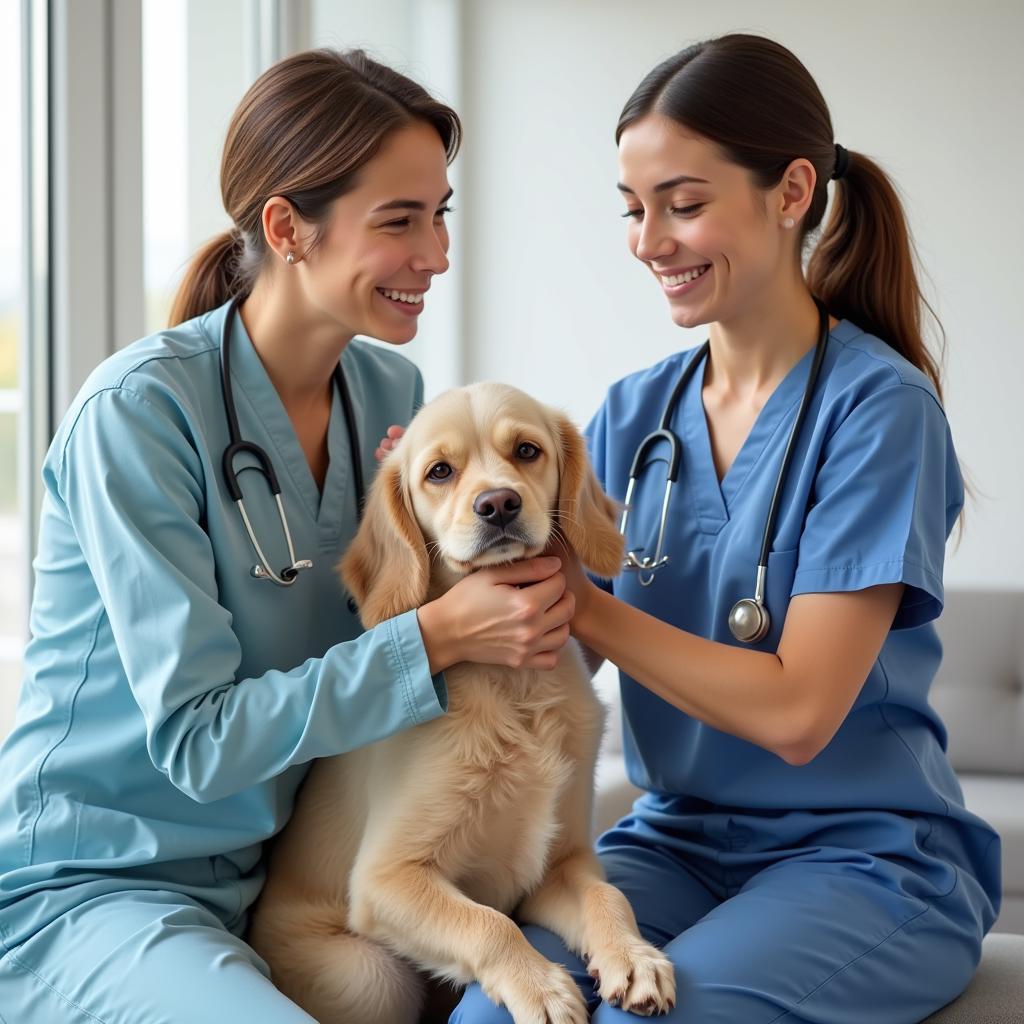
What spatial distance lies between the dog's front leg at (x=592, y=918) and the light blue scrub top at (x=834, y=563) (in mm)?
221

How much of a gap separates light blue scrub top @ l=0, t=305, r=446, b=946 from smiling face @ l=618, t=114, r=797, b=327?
72 cm

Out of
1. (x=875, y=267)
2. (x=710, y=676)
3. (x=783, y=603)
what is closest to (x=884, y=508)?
(x=783, y=603)

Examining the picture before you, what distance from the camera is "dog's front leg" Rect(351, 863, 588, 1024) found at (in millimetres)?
1464

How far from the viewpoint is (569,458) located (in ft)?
6.15

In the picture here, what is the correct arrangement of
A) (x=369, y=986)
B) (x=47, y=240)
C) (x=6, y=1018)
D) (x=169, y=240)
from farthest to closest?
(x=169, y=240) < (x=47, y=240) < (x=369, y=986) < (x=6, y=1018)

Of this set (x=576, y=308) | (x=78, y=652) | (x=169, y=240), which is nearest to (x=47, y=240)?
(x=169, y=240)

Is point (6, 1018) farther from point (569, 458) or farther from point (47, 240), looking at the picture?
point (47, 240)

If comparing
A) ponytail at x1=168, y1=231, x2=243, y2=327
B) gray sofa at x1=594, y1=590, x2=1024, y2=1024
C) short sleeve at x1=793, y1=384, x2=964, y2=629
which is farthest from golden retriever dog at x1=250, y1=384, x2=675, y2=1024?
gray sofa at x1=594, y1=590, x2=1024, y2=1024

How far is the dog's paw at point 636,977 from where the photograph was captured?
1.45 meters

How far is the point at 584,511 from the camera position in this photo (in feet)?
5.98

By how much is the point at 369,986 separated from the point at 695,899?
0.53m

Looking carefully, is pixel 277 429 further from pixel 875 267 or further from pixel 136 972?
pixel 875 267

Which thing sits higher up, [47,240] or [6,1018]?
[47,240]

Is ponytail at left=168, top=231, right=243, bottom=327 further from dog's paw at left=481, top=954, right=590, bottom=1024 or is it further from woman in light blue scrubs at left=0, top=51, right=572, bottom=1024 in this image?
dog's paw at left=481, top=954, right=590, bottom=1024
